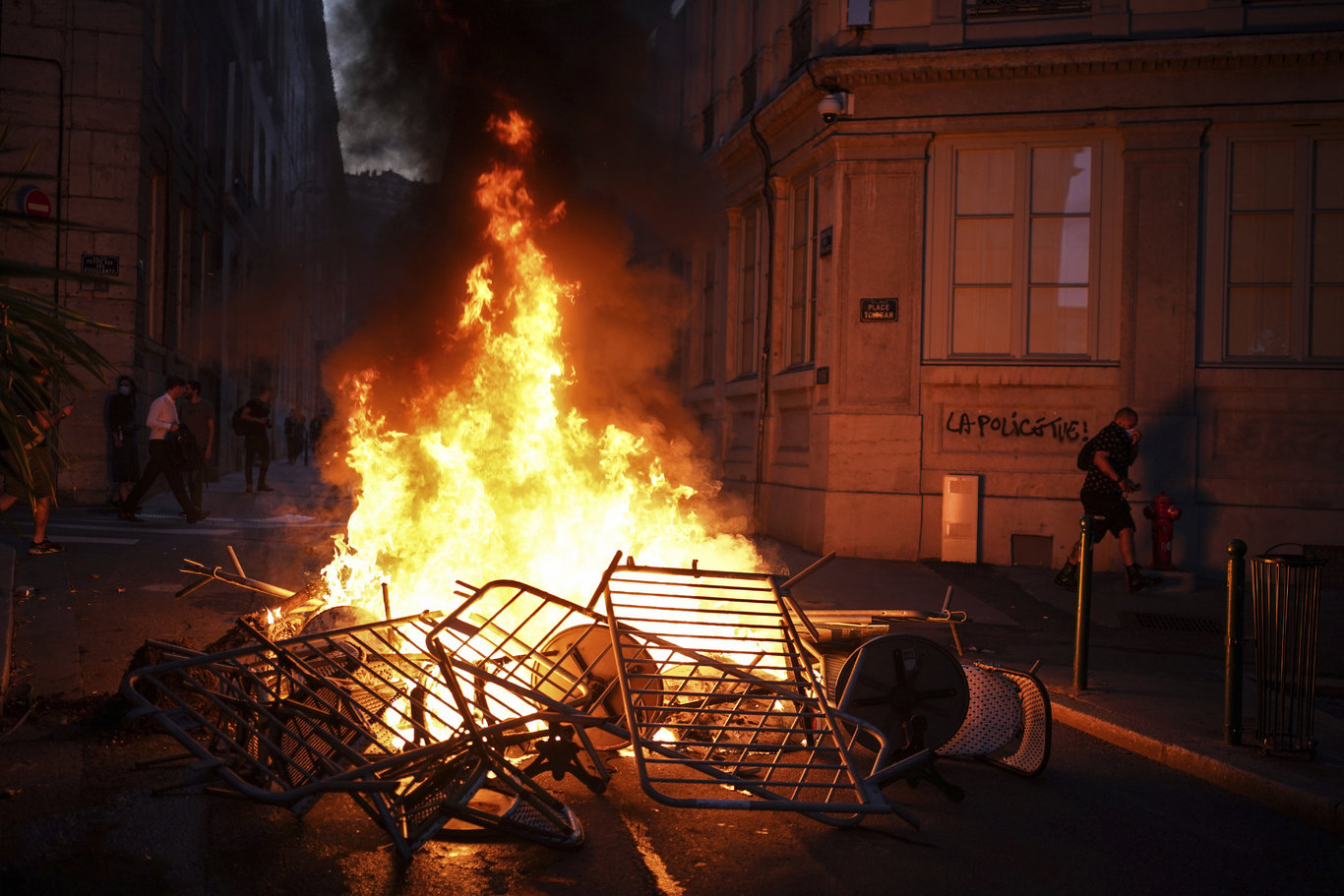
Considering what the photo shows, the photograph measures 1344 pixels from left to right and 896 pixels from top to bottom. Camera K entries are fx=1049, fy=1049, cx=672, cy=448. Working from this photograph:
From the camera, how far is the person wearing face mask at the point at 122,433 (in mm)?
12953

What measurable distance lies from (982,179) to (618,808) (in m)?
9.74

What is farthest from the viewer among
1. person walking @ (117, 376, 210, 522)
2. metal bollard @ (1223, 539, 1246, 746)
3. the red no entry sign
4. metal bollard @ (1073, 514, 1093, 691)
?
the red no entry sign

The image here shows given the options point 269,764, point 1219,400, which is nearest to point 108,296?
point 269,764

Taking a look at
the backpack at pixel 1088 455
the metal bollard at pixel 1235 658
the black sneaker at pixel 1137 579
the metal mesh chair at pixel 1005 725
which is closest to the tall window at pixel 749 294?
the backpack at pixel 1088 455

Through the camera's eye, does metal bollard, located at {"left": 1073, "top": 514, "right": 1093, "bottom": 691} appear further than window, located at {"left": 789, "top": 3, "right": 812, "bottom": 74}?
No

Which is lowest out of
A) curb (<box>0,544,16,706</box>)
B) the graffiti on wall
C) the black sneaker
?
the black sneaker

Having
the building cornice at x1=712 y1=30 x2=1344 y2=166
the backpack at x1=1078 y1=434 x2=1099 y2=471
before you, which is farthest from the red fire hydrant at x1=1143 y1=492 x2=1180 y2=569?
the building cornice at x1=712 y1=30 x2=1344 y2=166

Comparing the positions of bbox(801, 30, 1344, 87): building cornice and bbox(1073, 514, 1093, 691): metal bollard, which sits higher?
bbox(801, 30, 1344, 87): building cornice

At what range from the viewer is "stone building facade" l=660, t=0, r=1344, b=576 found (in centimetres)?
1127

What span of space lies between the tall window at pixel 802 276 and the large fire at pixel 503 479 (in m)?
5.46

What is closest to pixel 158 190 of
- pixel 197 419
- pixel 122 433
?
pixel 197 419

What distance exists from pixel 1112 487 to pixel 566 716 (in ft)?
26.3

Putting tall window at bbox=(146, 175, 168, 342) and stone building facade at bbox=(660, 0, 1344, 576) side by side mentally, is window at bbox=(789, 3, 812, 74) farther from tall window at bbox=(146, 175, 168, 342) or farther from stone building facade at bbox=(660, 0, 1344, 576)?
tall window at bbox=(146, 175, 168, 342)

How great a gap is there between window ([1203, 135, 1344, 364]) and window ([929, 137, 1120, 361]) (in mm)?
1190
